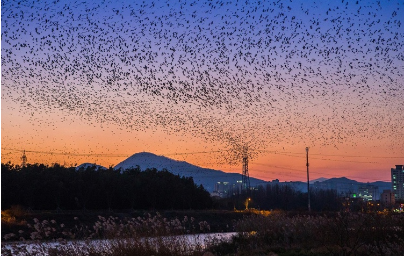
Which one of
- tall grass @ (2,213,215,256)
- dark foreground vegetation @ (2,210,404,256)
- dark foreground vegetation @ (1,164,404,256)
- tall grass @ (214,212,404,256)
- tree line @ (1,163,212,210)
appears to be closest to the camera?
tall grass @ (2,213,215,256)

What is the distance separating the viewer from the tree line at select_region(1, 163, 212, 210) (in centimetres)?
5575

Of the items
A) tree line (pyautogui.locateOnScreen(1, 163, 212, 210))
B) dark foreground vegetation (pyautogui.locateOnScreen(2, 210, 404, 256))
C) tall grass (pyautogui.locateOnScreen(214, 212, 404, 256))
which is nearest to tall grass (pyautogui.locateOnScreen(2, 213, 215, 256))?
dark foreground vegetation (pyautogui.locateOnScreen(2, 210, 404, 256))

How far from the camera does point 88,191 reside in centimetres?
5988

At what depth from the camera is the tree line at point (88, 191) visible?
183 feet

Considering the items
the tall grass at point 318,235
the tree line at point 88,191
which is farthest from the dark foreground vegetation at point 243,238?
the tree line at point 88,191

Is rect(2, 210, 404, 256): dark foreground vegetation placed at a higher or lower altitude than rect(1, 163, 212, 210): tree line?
lower

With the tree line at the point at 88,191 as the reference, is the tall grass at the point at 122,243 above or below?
below

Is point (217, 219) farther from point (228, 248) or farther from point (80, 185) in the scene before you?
point (228, 248)

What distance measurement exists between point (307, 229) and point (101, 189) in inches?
1689

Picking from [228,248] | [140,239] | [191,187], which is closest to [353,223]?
[228,248]

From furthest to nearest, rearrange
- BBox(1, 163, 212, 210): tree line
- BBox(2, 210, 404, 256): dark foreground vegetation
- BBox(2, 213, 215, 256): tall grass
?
BBox(1, 163, 212, 210): tree line
BBox(2, 210, 404, 256): dark foreground vegetation
BBox(2, 213, 215, 256): tall grass

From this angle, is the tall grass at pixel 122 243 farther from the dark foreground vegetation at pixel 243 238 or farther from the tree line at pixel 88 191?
the tree line at pixel 88 191

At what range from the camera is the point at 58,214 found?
153ft

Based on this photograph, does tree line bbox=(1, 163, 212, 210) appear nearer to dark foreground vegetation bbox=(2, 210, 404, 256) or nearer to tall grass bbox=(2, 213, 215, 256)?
dark foreground vegetation bbox=(2, 210, 404, 256)
